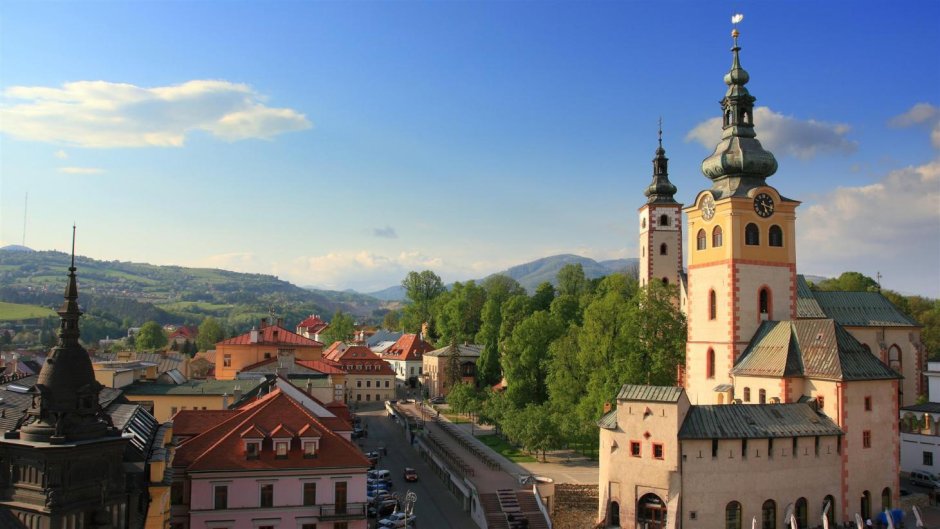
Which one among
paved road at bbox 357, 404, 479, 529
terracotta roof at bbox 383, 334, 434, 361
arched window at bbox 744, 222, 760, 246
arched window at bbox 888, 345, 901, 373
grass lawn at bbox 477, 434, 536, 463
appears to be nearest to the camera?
paved road at bbox 357, 404, 479, 529

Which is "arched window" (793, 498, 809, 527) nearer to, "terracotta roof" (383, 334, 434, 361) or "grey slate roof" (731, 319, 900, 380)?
"grey slate roof" (731, 319, 900, 380)

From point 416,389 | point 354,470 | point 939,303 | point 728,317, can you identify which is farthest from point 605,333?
point 939,303

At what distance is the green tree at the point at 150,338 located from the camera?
519ft

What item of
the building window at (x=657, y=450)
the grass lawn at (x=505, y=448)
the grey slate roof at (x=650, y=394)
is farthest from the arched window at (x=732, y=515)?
the grass lawn at (x=505, y=448)

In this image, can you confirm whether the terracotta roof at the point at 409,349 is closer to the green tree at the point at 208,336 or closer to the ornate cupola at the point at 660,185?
the ornate cupola at the point at 660,185

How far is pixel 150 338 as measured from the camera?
160625mm

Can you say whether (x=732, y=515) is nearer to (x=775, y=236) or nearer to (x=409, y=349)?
(x=775, y=236)

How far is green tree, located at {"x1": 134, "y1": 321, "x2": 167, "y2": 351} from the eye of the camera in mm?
158250

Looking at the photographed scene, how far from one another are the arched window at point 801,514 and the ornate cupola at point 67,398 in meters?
35.4

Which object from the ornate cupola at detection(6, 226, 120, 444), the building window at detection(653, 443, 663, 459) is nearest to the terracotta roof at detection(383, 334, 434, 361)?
the building window at detection(653, 443, 663, 459)

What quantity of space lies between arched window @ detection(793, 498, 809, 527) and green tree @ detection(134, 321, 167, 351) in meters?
139

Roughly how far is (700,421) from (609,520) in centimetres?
710

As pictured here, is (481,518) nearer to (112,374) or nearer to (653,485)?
(653,485)

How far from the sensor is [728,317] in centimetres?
4978
